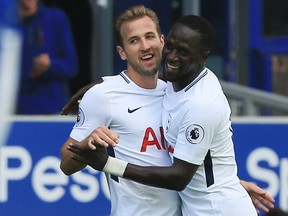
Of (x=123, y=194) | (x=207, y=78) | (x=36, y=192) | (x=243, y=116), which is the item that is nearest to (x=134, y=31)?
(x=207, y=78)

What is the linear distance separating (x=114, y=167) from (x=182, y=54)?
595 millimetres

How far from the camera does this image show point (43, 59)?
26.4 ft

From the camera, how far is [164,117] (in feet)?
16.2

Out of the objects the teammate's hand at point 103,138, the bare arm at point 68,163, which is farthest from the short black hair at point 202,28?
the bare arm at point 68,163

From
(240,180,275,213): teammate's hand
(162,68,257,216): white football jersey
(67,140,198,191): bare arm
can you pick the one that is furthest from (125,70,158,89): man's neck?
(240,180,275,213): teammate's hand

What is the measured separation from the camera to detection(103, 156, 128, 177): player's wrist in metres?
4.69

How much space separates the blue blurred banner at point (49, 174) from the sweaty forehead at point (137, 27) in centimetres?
265

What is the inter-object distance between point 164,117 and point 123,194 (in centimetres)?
42

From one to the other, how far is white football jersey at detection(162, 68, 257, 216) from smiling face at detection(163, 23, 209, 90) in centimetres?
7

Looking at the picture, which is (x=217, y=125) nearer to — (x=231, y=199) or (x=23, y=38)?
(x=231, y=199)

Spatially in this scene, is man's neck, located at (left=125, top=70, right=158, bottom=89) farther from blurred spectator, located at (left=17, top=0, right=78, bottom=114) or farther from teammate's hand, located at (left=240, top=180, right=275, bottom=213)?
blurred spectator, located at (left=17, top=0, right=78, bottom=114)

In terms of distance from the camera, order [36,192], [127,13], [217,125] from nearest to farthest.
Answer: [217,125]
[127,13]
[36,192]

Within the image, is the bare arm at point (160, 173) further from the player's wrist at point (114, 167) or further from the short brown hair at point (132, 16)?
the short brown hair at point (132, 16)

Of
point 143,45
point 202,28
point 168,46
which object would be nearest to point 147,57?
point 143,45
